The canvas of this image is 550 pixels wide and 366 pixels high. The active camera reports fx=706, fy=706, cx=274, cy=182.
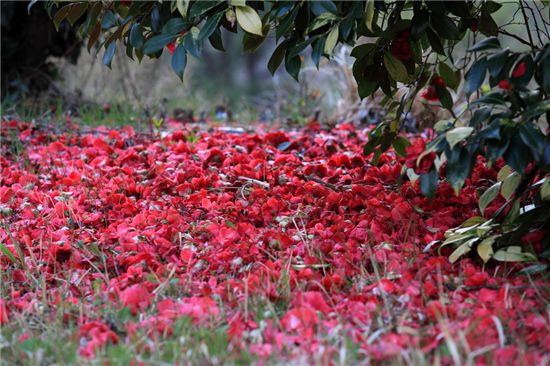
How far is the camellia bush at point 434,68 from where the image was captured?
5.34 ft

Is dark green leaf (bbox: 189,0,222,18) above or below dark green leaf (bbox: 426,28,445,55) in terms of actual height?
above

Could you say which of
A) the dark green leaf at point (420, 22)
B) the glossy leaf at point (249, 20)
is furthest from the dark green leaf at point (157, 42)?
the dark green leaf at point (420, 22)

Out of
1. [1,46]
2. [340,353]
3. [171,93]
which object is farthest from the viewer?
[171,93]

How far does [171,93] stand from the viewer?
6738mm

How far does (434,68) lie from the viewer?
6.24ft

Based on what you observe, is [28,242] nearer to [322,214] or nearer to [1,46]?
[322,214]

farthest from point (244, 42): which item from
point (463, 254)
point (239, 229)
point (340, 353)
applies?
point (340, 353)

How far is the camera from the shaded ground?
1.46 metres

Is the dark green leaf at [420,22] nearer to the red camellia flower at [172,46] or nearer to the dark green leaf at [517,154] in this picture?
the dark green leaf at [517,154]

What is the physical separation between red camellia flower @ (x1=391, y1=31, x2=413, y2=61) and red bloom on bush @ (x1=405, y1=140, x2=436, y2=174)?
0.32m

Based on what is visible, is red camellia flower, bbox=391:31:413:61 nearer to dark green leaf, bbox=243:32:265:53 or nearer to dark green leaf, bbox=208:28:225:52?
dark green leaf, bbox=243:32:265:53

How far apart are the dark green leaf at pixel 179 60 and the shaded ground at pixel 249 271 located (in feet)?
1.62

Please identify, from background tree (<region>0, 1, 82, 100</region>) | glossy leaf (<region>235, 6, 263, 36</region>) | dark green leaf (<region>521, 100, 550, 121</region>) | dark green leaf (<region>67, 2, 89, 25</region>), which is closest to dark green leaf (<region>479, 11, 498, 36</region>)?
dark green leaf (<region>521, 100, 550, 121</region>)

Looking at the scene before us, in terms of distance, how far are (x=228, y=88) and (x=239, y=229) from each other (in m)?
7.89
